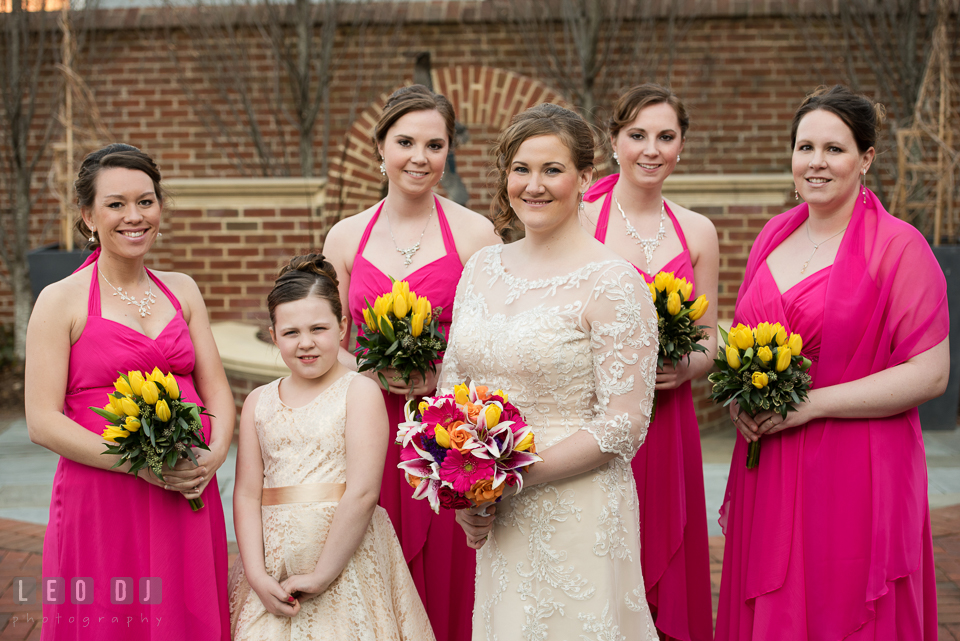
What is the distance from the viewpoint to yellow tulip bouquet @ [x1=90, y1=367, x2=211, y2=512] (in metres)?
2.71

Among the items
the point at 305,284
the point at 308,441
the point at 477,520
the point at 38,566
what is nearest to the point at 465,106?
the point at 38,566

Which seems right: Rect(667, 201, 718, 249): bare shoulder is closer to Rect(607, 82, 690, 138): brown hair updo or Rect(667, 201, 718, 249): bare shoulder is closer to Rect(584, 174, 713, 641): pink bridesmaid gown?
Rect(584, 174, 713, 641): pink bridesmaid gown

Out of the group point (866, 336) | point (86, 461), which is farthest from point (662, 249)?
point (86, 461)

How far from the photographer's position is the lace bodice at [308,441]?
9.81 ft

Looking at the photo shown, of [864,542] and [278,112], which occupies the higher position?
[278,112]

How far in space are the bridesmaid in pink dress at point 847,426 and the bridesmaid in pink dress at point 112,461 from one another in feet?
6.53

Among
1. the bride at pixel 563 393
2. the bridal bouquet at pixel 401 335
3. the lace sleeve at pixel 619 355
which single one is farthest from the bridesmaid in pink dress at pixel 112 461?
the lace sleeve at pixel 619 355

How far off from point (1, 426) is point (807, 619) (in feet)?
22.4

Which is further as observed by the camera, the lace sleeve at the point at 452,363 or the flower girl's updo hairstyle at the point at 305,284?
the flower girl's updo hairstyle at the point at 305,284

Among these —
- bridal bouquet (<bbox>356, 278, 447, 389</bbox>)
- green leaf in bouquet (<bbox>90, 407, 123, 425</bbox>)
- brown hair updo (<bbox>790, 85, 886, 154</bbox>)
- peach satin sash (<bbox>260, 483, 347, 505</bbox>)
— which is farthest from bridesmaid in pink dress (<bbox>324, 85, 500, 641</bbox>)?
brown hair updo (<bbox>790, 85, 886, 154</bbox>)

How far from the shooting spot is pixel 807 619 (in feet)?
9.52

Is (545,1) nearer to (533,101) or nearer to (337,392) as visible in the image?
(533,101)

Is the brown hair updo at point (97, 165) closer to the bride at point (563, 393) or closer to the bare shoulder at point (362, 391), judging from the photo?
the bare shoulder at point (362, 391)

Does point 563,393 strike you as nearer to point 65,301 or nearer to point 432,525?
point 432,525
